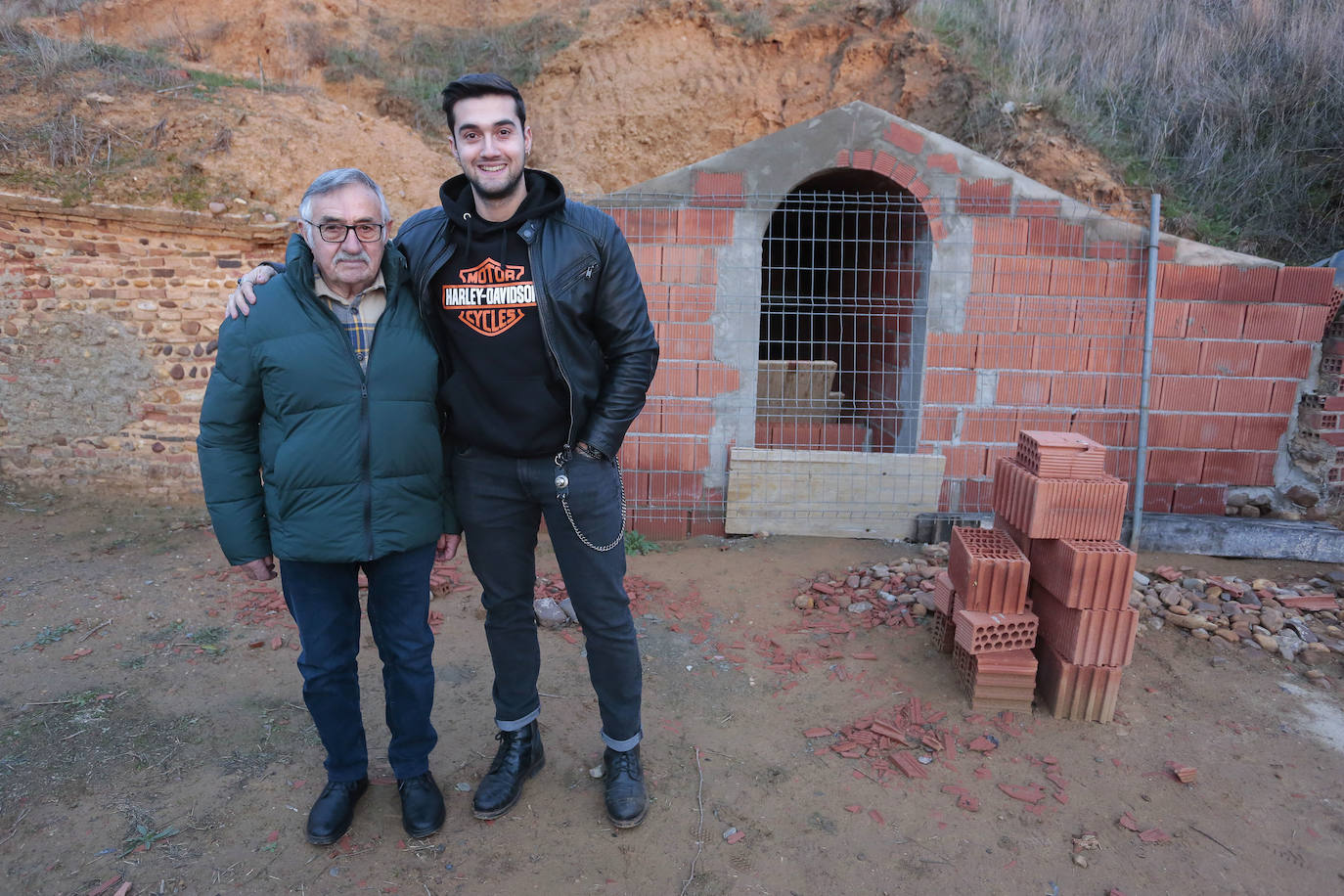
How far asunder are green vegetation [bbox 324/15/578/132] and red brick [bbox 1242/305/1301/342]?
905cm

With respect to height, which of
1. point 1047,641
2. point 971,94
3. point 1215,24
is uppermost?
point 1215,24

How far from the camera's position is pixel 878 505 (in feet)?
18.2

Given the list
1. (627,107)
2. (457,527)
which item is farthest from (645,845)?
(627,107)

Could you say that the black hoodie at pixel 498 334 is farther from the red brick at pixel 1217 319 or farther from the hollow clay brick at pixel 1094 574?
the red brick at pixel 1217 319

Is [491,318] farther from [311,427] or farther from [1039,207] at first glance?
[1039,207]

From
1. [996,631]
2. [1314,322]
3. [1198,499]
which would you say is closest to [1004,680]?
[996,631]

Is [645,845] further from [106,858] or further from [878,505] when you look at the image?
[878,505]

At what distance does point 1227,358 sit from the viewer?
17.3 feet

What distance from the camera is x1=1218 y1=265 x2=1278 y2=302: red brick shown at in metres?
5.11

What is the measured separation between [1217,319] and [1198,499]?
1.30 metres

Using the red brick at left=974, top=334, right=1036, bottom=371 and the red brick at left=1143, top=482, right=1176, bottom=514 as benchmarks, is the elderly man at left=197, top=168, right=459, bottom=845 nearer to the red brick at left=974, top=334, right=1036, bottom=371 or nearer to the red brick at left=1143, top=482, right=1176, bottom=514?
the red brick at left=974, top=334, right=1036, bottom=371

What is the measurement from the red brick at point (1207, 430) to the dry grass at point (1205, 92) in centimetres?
234

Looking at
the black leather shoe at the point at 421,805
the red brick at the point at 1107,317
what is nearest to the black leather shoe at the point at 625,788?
the black leather shoe at the point at 421,805

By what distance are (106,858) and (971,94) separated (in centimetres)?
979
